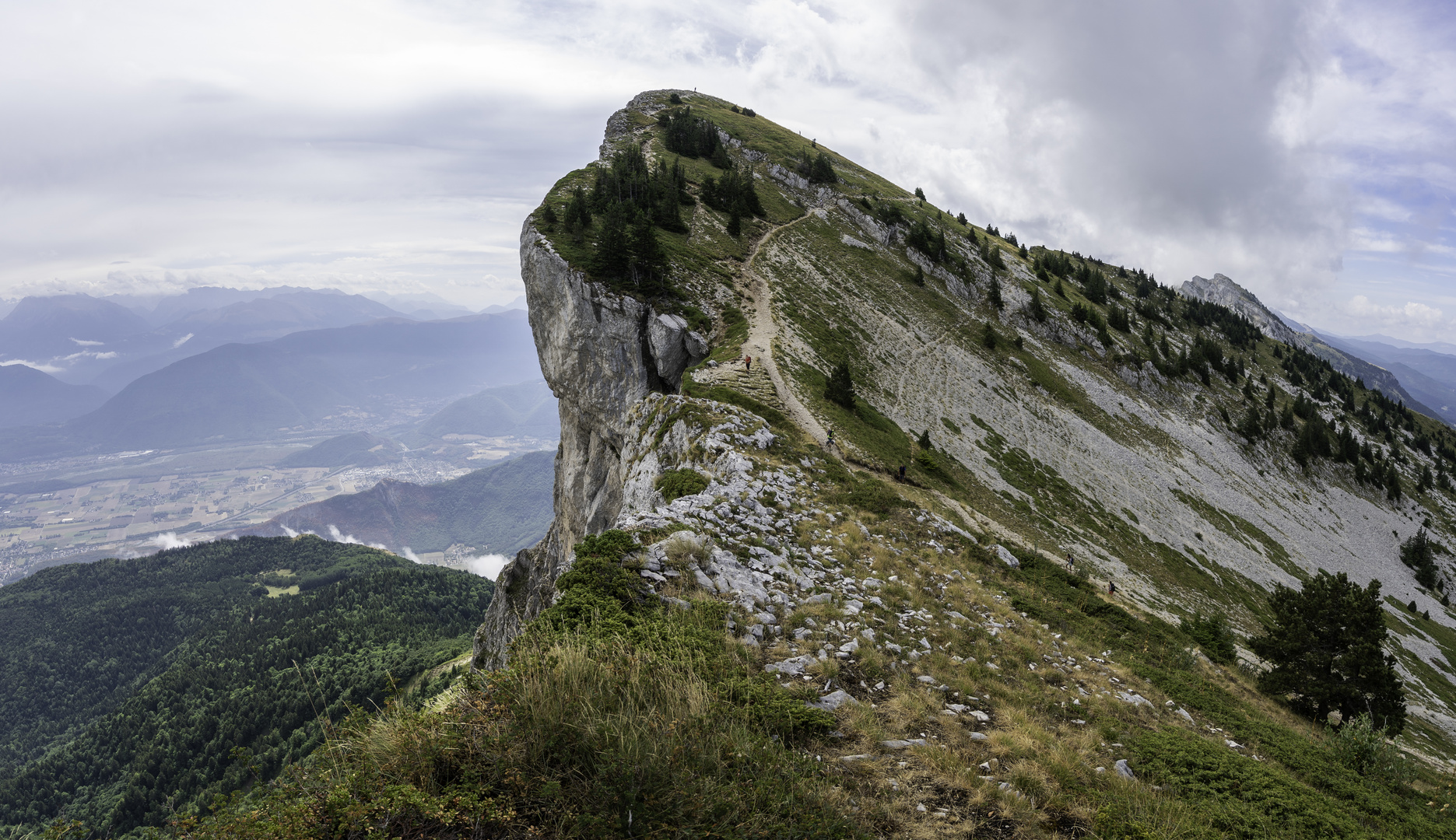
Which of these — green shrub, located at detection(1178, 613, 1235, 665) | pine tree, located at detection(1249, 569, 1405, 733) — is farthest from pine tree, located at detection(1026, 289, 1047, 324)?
green shrub, located at detection(1178, 613, 1235, 665)

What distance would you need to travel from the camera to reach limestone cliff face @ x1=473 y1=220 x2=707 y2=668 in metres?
37.2

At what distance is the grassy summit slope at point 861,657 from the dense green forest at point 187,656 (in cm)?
4057

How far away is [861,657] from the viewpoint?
9883 mm

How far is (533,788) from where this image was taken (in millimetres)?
5125

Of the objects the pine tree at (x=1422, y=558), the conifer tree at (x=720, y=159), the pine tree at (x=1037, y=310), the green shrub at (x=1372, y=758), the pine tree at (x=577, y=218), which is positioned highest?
the conifer tree at (x=720, y=159)

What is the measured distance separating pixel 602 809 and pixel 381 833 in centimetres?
177

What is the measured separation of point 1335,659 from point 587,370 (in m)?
38.2

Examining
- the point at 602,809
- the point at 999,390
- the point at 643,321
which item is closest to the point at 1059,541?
the point at 999,390

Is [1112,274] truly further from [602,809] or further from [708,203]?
[602,809]

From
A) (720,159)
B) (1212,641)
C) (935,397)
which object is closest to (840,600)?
(1212,641)

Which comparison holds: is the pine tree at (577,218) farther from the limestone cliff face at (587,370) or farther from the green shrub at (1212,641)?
the green shrub at (1212,641)

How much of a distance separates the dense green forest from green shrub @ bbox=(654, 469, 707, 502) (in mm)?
38355

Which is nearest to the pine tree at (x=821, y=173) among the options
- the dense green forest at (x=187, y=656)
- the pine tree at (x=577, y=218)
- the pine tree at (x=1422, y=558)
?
the pine tree at (x=577, y=218)

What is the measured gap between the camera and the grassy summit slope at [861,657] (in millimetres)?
5367
